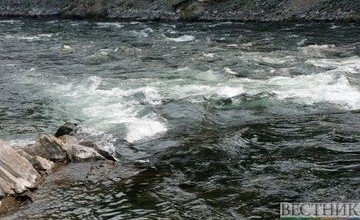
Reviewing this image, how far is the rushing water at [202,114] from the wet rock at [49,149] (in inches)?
45.9

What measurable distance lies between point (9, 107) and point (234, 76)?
7.59 metres

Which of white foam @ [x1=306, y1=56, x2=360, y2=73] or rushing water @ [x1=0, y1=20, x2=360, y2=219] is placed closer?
rushing water @ [x1=0, y1=20, x2=360, y2=219]

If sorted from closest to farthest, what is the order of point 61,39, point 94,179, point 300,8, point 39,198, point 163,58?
point 39,198, point 94,179, point 163,58, point 61,39, point 300,8

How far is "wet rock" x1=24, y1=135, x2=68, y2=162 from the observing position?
38.8ft

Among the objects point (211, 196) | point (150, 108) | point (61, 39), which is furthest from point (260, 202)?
point (61, 39)

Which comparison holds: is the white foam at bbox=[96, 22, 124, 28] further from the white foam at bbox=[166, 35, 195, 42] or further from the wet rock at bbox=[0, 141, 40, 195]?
the wet rock at bbox=[0, 141, 40, 195]

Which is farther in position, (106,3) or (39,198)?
(106,3)

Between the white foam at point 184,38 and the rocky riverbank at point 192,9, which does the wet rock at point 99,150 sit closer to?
the white foam at point 184,38

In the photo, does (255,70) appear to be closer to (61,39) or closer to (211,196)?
(211,196)

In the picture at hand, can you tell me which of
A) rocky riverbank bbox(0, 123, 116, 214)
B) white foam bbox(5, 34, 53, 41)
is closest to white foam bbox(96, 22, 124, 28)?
white foam bbox(5, 34, 53, 41)

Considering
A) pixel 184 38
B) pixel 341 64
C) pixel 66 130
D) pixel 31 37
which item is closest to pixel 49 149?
pixel 66 130

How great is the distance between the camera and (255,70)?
19844mm

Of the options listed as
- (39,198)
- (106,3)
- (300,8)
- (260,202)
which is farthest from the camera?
(106,3)

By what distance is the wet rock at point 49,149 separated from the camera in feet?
38.8
